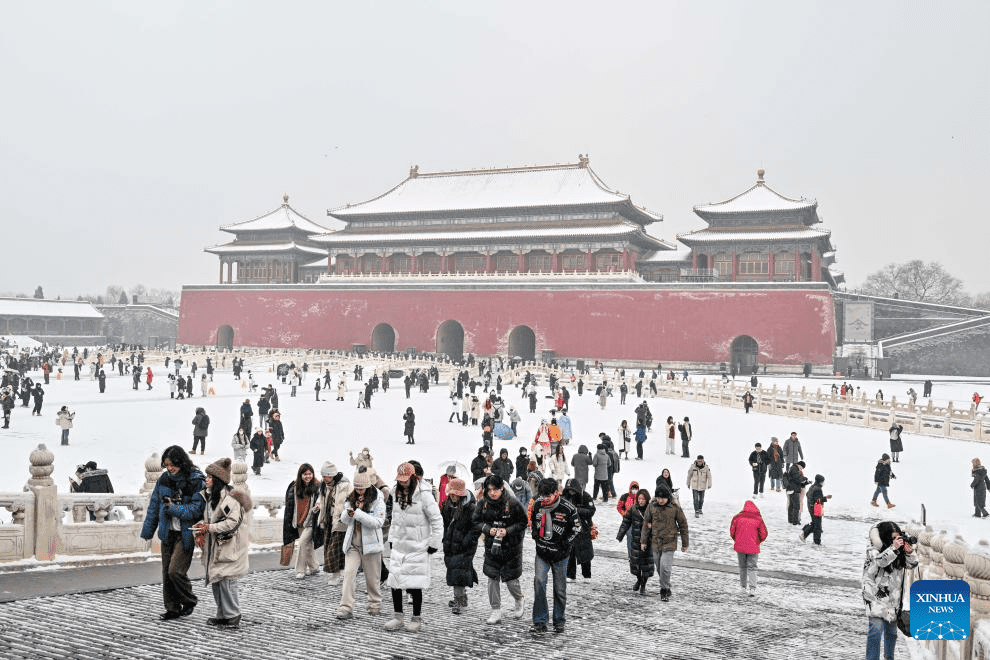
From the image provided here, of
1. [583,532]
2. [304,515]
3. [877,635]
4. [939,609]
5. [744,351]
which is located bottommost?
[877,635]

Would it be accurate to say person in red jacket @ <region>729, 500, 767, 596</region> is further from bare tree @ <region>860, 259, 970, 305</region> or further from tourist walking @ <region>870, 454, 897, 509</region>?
bare tree @ <region>860, 259, 970, 305</region>

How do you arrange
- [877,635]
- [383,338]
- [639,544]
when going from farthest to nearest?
[383,338], [639,544], [877,635]

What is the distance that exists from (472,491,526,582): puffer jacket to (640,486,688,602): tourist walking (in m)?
1.58

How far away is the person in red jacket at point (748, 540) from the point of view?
301 inches

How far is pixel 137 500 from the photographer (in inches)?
339

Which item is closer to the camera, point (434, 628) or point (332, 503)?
point (434, 628)

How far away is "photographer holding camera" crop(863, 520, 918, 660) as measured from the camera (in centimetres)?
544

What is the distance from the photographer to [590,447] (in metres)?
19.9

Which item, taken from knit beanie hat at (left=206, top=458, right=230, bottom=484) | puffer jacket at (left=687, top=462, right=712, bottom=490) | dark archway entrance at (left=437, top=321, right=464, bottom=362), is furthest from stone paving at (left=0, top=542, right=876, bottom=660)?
dark archway entrance at (left=437, top=321, right=464, bottom=362)

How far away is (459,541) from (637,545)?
191 centimetres

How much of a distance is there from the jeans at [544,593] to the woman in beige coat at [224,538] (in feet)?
6.86

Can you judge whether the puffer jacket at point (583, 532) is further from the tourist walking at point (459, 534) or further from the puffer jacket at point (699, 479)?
the puffer jacket at point (699, 479)

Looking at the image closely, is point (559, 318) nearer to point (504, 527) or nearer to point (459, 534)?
point (459, 534)

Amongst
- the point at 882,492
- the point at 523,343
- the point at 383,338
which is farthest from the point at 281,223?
the point at 882,492
